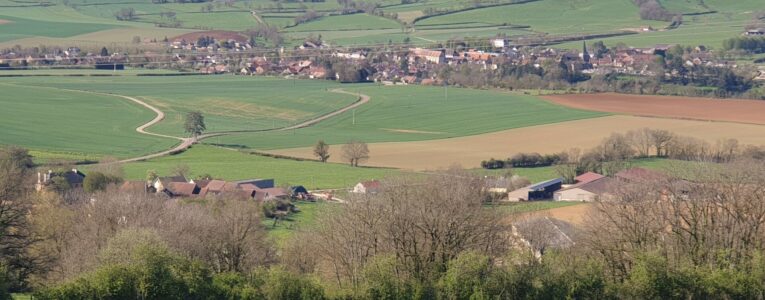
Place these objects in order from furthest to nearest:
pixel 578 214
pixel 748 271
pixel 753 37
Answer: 1. pixel 753 37
2. pixel 578 214
3. pixel 748 271

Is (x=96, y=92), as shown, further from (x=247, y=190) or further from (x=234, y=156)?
(x=247, y=190)

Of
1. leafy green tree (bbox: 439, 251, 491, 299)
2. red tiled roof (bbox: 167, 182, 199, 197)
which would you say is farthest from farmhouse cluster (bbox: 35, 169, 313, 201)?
leafy green tree (bbox: 439, 251, 491, 299)

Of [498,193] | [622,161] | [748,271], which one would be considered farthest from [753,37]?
[748,271]

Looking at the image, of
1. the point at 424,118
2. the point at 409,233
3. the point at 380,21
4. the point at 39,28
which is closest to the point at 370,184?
the point at 409,233

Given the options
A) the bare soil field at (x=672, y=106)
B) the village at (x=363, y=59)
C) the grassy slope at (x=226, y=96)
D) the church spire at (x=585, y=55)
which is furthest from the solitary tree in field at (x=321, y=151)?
the church spire at (x=585, y=55)

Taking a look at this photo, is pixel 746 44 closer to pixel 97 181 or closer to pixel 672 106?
pixel 672 106

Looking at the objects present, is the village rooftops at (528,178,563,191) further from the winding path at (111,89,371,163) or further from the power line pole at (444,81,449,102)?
the power line pole at (444,81,449,102)
